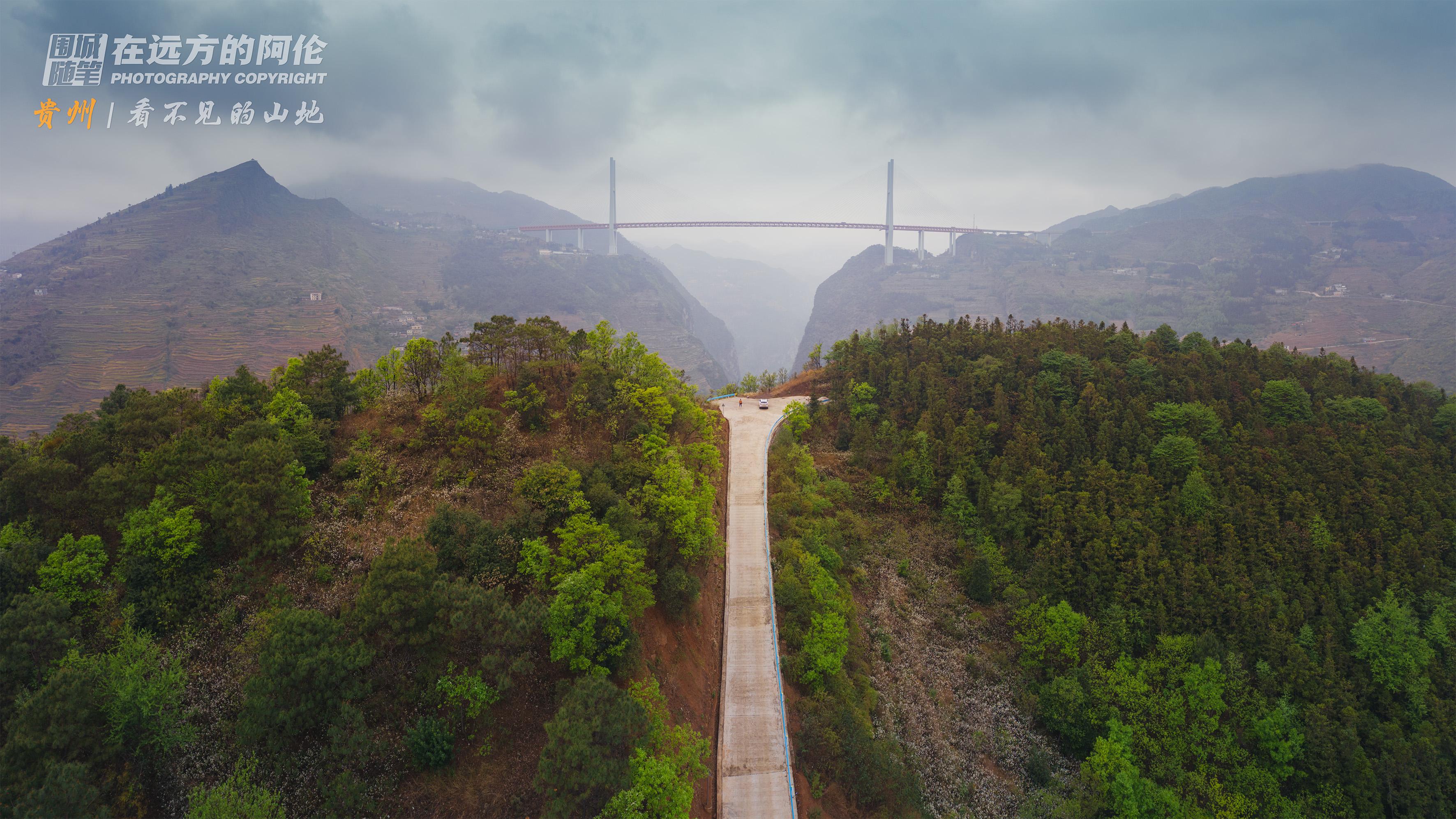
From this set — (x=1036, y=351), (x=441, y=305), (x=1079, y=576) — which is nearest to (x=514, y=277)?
(x=441, y=305)

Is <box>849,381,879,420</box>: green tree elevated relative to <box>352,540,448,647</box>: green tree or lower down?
elevated

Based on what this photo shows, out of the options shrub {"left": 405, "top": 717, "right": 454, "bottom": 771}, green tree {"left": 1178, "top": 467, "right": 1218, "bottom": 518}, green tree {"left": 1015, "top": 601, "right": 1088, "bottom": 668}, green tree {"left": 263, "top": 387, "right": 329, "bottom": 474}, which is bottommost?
green tree {"left": 1015, "top": 601, "right": 1088, "bottom": 668}

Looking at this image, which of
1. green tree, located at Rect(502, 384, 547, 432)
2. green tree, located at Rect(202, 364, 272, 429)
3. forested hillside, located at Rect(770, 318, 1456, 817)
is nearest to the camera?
green tree, located at Rect(202, 364, 272, 429)

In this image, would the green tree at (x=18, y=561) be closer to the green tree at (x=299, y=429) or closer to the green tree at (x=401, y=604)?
the green tree at (x=299, y=429)

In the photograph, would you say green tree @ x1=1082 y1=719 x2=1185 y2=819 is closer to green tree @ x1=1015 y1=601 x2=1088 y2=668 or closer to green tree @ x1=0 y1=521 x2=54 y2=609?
green tree @ x1=1015 y1=601 x2=1088 y2=668

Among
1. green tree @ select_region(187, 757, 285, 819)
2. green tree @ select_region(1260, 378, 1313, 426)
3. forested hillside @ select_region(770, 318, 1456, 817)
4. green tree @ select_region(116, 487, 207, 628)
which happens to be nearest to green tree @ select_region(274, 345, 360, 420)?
green tree @ select_region(116, 487, 207, 628)

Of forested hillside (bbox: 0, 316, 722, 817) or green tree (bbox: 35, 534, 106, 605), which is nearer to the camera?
forested hillside (bbox: 0, 316, 722, 817)

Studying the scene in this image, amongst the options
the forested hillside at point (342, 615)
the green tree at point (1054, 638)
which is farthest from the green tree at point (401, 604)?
the green tree at point (1054, 638)

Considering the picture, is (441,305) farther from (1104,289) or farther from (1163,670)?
(1104,289)
